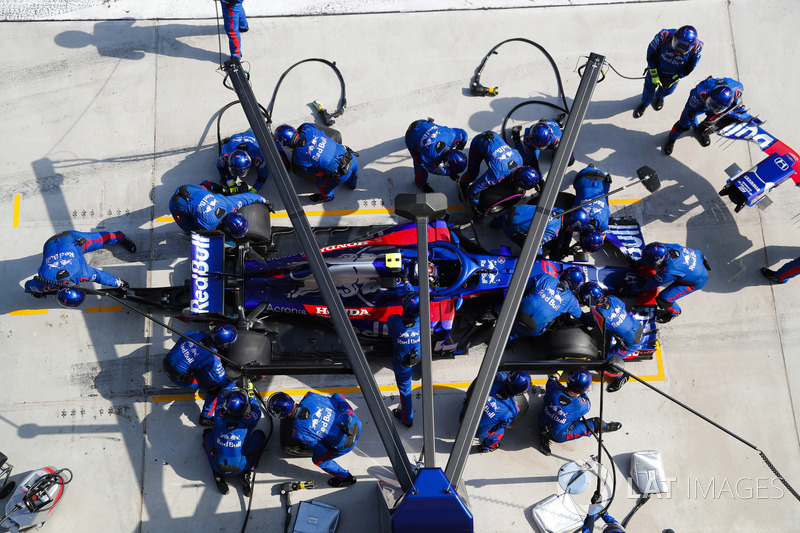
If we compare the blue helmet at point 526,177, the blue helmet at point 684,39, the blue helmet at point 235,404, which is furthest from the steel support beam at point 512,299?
the blue helmet at point 684,39

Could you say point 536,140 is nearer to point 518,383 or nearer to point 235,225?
point 518,383

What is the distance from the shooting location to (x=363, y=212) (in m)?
9.42

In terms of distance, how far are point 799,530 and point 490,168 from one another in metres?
6.40

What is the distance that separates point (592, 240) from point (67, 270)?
6901 mm

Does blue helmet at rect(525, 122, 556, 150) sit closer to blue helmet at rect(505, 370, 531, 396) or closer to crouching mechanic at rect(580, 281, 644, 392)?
crouching mechanic at rect(580, 281, 644, 392)

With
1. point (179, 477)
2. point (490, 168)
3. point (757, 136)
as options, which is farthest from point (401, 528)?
point (757, 136)

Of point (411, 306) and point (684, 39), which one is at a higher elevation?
point (684, 39)

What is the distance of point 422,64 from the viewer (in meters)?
10.2

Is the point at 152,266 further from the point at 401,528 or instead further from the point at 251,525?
the point at 401,528

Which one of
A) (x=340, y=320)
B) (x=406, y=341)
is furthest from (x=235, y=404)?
(x=340, y=320)

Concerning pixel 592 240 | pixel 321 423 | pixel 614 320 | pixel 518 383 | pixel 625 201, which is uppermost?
pixel 625 201

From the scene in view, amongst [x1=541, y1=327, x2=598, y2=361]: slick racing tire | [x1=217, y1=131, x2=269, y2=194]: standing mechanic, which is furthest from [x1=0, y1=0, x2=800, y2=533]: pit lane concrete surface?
[x1=541, y1=327, x2=598, y2=361]: slick racing tire

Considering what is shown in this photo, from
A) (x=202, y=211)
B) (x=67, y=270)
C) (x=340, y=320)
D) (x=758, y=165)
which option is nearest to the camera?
(x=340, y=320)

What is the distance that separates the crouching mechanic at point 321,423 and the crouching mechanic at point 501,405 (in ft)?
4.96
